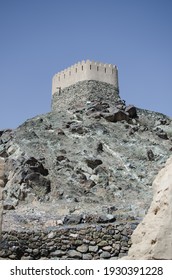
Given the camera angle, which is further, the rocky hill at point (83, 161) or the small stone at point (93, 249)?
the rocky hill at point (83, 161)

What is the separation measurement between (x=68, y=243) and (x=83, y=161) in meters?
11.9

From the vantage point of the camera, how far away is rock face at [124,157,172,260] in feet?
12.2

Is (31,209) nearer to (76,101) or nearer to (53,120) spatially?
(53,120)

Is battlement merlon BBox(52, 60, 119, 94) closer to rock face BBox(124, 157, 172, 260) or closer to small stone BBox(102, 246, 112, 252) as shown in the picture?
small stone BBox(102, 246, 112, 252)

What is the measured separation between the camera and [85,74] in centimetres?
2997

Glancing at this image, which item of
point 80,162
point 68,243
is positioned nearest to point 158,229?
point 68,243

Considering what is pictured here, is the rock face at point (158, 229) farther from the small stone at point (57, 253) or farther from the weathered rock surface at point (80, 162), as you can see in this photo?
the weathered rock surface at point (80, 162)

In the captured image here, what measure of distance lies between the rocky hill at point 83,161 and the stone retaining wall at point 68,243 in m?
5.20

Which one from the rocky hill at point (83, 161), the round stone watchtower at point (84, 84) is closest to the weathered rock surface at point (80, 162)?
the rocky hill at point (83, 161)

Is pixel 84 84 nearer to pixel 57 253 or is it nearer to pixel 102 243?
pixel 102 243

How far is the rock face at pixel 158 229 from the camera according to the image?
3.71 m

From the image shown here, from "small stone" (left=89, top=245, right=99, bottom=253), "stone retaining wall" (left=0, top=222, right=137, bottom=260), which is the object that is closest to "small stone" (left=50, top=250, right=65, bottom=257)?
"stone retaining wall" (left=0, top=222, right=137, bottom=260)

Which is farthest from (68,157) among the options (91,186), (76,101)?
(76,101)

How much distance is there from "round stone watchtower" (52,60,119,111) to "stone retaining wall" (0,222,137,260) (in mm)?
21698
